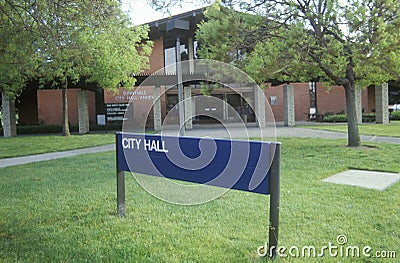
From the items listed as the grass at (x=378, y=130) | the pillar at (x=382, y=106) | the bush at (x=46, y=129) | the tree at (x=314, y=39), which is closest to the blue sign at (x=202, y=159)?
the tree at (x=314, y=39)

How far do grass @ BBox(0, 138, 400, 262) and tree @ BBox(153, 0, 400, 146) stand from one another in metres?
4.37

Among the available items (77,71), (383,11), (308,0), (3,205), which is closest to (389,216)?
(3,205)

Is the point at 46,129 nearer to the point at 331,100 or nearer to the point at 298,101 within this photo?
the point at 298,101

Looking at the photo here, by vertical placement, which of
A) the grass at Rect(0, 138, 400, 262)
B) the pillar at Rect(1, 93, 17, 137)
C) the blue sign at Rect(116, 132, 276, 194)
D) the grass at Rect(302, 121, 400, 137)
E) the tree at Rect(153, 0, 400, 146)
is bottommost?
the grass at Rect(0, 138, 400, 262)

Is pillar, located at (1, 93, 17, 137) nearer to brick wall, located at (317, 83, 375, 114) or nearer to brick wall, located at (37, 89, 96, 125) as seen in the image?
brick wall, located at (37, 89, 96, 125)

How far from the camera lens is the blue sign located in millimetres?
3742

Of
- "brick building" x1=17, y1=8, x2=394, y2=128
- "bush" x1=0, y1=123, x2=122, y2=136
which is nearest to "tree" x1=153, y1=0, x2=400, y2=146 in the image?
"brick building" x1=17, y1=8, x2=394, y2=128

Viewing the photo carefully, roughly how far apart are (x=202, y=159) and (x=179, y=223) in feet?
3.80

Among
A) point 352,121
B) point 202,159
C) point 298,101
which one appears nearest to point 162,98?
point 298,101

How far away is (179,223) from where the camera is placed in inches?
191

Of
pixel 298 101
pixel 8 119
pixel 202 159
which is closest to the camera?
pixel 202 159

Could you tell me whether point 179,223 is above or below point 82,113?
below

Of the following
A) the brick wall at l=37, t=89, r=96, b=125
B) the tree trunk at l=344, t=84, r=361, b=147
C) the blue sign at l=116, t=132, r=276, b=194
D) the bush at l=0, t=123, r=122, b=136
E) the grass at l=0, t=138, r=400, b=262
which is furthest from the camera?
the brick wall at l=37, t=89, r=96, b=125

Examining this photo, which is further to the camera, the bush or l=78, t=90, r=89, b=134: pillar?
the bush
